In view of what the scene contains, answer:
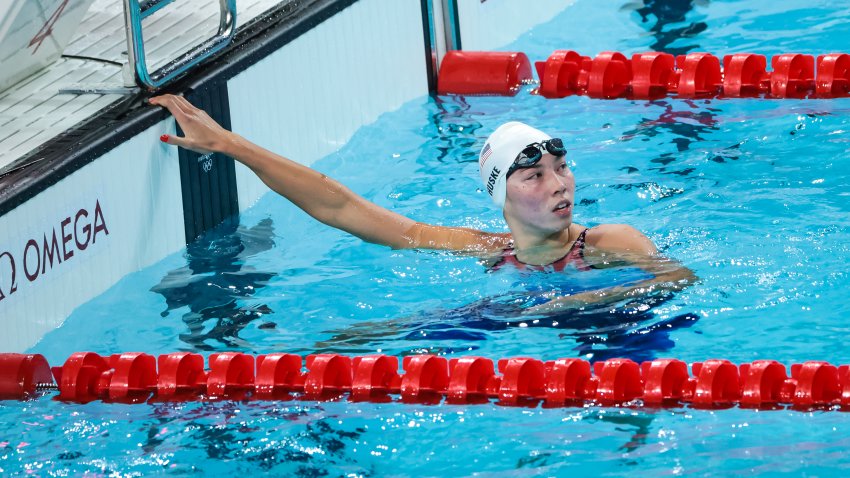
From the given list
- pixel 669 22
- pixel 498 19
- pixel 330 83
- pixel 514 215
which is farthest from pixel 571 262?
pixel 669 22

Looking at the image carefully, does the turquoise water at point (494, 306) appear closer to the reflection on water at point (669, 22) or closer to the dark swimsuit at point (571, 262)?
the dark swimsuit at point (571, 262)

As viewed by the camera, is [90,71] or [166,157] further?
[90,71]

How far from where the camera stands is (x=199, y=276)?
4758 mm

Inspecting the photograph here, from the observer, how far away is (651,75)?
242 inches

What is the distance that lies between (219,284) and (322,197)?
2.00 ft

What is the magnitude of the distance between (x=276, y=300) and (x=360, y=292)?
0.95 ft

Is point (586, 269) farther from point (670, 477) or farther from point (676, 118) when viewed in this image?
point (676, 118)

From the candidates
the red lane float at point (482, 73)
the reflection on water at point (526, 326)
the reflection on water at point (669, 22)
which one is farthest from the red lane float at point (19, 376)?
the reflection on water at point (669, 22)

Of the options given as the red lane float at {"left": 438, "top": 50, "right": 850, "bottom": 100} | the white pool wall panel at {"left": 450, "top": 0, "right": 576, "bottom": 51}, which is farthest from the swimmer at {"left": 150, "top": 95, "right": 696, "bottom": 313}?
the white pool wall panel at {"left": 450, "top": 0, "right": 576, "bottom": 51}

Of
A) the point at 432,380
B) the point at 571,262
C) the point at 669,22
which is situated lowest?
the point at 432,380

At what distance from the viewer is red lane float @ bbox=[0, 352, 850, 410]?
11.0ft

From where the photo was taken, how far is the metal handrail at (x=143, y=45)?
4.63 m

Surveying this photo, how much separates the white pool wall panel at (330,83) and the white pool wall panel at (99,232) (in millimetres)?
503

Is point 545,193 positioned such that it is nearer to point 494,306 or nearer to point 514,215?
point 514,215
